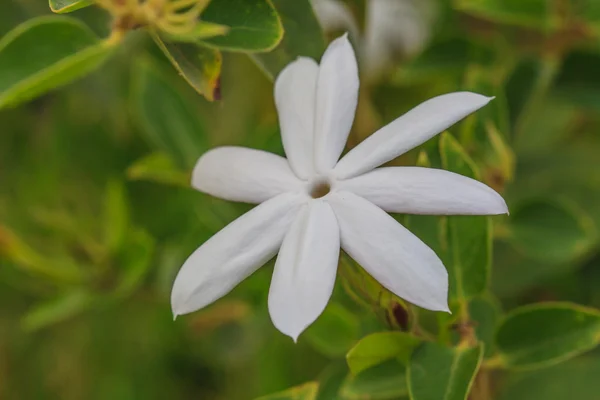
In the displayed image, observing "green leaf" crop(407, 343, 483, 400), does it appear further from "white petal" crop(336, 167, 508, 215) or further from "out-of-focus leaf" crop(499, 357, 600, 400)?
"out-of-focus leaf" crop(499, 357, 600, 400)

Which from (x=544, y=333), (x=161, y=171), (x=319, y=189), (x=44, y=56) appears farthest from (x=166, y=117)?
(x=544, y=333)

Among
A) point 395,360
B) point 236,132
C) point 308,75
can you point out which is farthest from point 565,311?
point 236,132

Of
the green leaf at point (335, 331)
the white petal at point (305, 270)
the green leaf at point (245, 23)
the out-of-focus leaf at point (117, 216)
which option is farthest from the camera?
the out-of-focus leaf at point (117, 216)

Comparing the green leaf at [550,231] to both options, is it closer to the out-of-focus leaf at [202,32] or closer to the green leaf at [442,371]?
the green leaf at [442,371]

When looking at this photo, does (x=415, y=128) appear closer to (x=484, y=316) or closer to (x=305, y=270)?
(x=305, y=270)

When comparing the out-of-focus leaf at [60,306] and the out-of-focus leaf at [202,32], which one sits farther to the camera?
the out-of-focus leaf at [60,306]

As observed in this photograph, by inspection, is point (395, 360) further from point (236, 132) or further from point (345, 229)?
point (236, 132)

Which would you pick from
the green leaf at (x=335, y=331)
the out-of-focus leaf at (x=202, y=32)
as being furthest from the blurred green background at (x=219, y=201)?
the out-of-focus leaf at (x=202, y=32)
